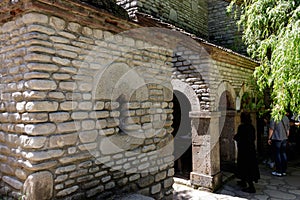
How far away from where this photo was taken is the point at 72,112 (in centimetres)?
243

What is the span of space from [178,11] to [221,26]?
261cm

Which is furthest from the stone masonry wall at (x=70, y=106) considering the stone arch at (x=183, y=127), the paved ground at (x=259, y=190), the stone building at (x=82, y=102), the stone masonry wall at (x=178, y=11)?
the stone arch at (x=183, y=127)

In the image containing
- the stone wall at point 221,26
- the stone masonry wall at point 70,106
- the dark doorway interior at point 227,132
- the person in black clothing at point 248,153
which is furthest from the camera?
the stone wall at point 221,26

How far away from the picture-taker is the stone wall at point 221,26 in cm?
843

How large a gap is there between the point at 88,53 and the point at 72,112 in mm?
671

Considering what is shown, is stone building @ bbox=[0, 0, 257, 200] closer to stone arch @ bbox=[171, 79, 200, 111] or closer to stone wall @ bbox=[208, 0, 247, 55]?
stone arch @ bbox=[171, 79, 200, 111]

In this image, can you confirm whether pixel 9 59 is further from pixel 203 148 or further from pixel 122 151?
pixel 203 148

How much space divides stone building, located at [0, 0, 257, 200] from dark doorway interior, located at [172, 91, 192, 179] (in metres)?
2.84

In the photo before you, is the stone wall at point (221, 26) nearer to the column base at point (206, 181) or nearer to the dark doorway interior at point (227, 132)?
the dark doorway interior at point (227, 132)

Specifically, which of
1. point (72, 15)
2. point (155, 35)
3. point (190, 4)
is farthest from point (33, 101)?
point (190, 4)

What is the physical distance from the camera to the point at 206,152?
5.13 meters

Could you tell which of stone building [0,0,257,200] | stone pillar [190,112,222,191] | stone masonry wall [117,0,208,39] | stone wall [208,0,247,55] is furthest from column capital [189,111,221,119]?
stone wall [208,0,247,55]

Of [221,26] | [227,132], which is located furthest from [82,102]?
[221,26]

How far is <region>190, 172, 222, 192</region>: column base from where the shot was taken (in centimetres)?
504
